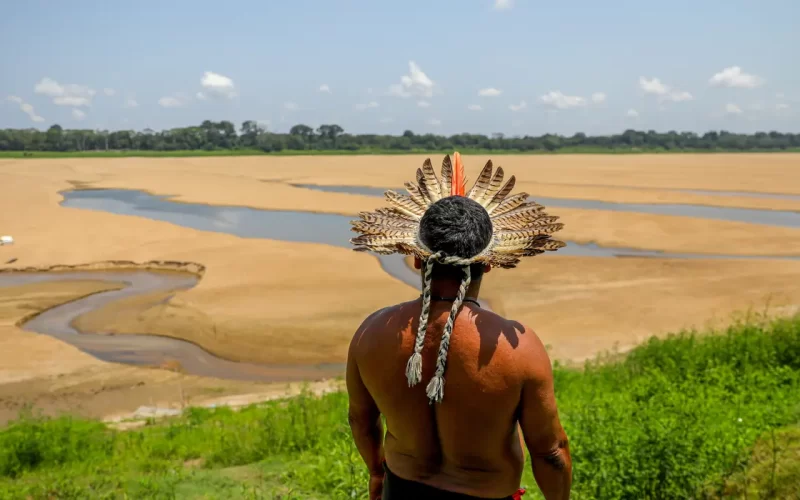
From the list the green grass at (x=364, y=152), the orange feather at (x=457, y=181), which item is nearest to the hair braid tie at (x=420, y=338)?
the orange feather at (x=457, y=181)

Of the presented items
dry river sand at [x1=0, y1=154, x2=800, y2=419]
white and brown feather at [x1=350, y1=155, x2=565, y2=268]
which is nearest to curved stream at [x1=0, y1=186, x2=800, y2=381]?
dry river sand at [x1=0, y1=154, x2=800, y2=419]

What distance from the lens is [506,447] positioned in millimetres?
2133

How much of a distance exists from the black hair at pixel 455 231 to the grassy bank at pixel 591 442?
8.40ft

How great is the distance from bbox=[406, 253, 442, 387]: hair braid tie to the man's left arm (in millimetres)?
286

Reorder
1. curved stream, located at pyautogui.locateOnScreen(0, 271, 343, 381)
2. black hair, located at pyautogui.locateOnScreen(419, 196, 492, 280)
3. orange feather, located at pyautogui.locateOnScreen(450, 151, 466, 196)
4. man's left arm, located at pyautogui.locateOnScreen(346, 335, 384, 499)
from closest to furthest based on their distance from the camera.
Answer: black hair, located at pyautogui.locateOnScreen(419, 196, 492, 280)
man's left arm, located at pyautogui.locateOnScreen(346, 335, 384, 499)
orange feather, located at pyautogui.locateOnScreen(450, 151, 466, 196)
curved stream, located at pyautogui.locateOnScreen(0, 271, 343, 381)

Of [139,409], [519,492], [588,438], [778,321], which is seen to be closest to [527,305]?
[778,321]

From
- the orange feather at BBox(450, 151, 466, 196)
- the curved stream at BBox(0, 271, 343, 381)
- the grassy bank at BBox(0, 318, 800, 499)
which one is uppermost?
the orange feather at BBox(450, 151, 466, 196)

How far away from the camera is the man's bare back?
80.1 inches

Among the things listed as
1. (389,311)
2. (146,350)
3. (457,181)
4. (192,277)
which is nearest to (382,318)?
(389,311)

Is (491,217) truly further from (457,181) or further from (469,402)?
(469,402)

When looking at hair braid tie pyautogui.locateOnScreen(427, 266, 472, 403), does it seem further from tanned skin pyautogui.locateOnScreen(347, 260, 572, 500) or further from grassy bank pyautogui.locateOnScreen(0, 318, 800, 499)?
grassy bank pyautogui.locateOnScreen(0, 318, 800, 499)

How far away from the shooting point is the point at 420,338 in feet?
6.71

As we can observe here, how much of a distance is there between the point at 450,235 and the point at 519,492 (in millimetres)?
864

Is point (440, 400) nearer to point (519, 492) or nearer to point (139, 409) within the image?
point (519, 492)
